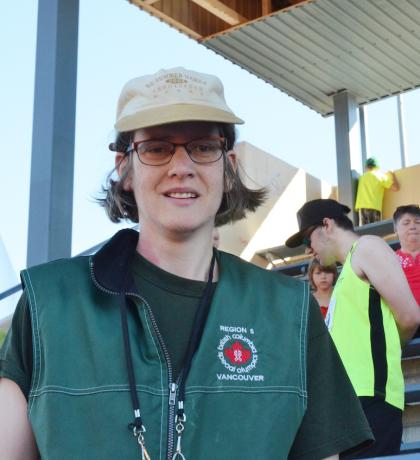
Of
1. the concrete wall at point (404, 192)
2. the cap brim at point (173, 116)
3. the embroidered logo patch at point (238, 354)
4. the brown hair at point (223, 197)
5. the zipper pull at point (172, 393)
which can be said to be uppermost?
the concrete wall at point (404, 192)

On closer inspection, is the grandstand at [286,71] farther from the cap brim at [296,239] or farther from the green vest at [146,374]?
the green vest at [146,374]

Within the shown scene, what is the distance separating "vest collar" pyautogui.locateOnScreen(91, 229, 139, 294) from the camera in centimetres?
169

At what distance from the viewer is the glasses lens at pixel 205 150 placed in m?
1.74

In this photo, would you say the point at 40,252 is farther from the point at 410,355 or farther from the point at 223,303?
the point at 223,303

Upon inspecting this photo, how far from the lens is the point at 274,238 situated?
11812 mm

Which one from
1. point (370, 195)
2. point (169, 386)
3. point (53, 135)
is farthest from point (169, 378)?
point (370, 195)

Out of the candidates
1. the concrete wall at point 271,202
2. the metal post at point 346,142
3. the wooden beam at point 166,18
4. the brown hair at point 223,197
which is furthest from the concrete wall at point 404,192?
the brown hair at point 223,197

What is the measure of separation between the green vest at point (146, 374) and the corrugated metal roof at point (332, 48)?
7923 mm

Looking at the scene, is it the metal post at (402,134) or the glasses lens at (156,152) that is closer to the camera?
the glasses lens at (156,152)

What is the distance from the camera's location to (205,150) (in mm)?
1761

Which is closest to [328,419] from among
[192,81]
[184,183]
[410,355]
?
[184,183]

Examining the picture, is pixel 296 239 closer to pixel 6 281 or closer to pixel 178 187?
pixel 6 281

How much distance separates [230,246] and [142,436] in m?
9.35

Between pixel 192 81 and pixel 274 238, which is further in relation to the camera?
pixel 274 238
